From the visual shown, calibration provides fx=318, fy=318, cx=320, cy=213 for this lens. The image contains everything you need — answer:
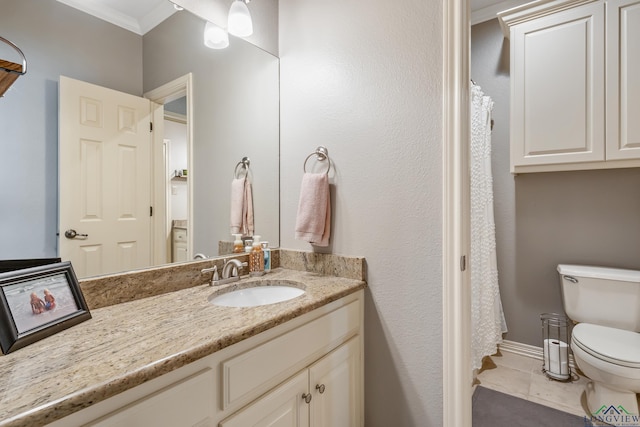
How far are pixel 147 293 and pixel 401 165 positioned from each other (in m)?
1.08

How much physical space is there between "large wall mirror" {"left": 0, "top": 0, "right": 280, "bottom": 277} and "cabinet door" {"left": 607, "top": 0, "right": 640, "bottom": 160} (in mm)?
1876

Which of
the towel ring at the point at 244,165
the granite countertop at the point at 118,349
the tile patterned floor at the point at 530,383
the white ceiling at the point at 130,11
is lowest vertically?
the tile patterned floor at the point at 530,383

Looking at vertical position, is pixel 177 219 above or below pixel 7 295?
above

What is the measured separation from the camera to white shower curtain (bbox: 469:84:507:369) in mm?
1894

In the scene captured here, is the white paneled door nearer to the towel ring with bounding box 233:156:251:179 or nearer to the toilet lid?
the towel ring with bounding box 233:156:251:179

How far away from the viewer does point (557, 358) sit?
1979mm

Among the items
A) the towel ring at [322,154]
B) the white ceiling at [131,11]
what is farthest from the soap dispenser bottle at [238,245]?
the white ceiling at [131,11]

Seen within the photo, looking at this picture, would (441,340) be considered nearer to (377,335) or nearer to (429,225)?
(377,335)

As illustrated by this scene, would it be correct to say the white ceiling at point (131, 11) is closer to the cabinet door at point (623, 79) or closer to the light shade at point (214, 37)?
the light shade at point (214, 37)

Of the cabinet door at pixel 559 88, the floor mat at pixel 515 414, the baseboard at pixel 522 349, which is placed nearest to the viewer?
the floor mat at pixel 515 414

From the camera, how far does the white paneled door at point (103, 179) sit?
101 cm

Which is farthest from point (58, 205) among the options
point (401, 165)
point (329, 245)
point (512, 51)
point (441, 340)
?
point (512, 51)

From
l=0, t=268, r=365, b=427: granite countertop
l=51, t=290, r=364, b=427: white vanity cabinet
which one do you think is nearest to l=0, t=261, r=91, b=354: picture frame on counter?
l=0, t=268, r=365, b=427: granite countertop

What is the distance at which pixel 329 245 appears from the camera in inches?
58.8
